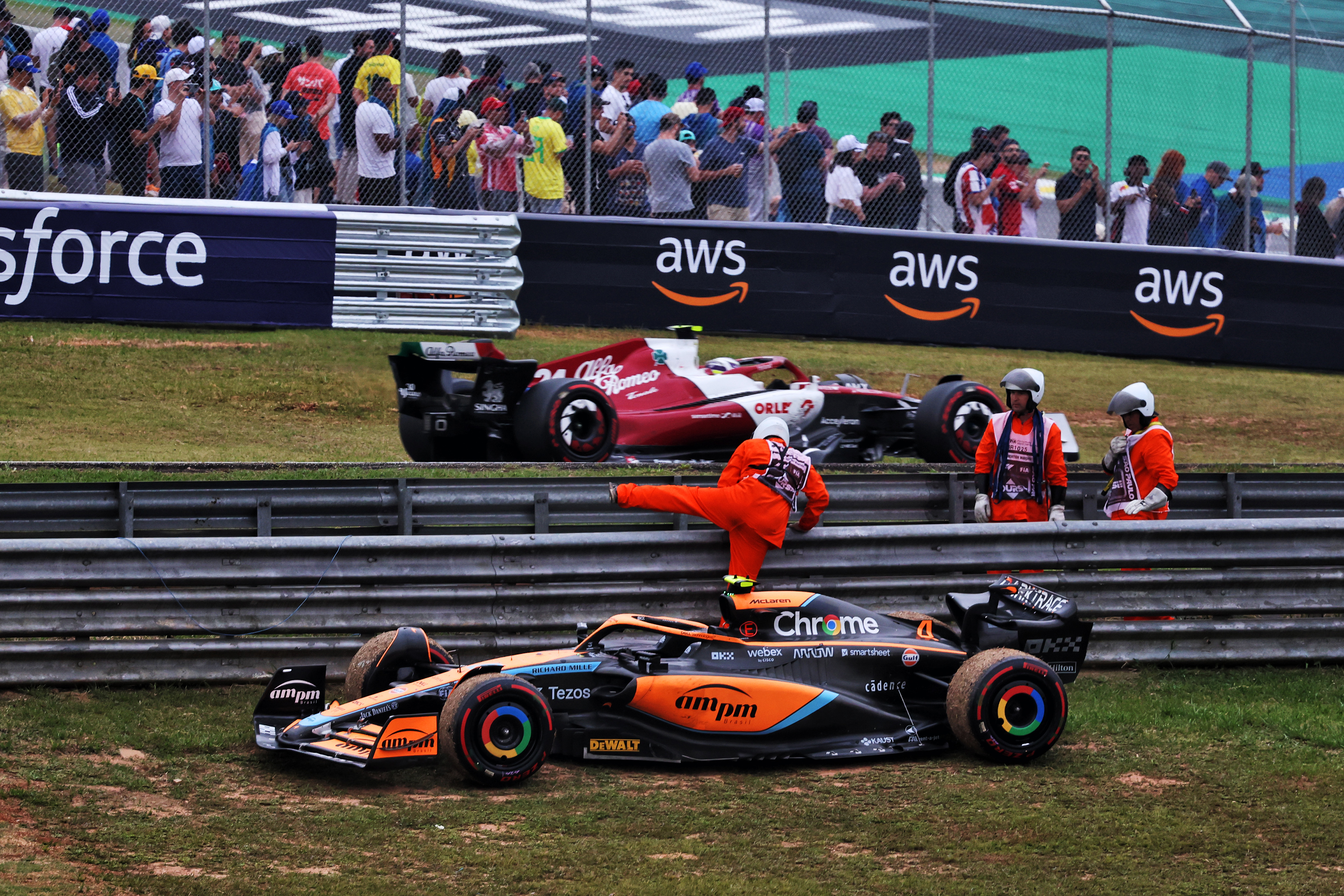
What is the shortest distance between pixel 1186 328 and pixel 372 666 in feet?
46.9

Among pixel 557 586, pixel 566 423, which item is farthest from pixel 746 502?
pixel 566 423

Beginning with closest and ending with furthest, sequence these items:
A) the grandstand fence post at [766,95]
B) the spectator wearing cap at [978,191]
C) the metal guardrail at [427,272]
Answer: the metal guardrail at [427,272]
the grandstand fence post at [766,95]
the spectator wearing cap at [978,191]

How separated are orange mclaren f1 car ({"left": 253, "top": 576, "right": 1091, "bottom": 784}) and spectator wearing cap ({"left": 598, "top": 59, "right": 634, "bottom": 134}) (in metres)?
10.3

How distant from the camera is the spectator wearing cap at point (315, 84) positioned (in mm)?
15172

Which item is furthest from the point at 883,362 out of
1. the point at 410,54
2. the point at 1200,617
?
the point at 1200,617

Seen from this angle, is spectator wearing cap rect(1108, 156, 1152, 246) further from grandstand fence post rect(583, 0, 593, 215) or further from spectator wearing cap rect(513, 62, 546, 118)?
spectator wearing cap rect(513, 62, 546, 118)

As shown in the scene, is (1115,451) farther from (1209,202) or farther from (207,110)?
(1209,202)

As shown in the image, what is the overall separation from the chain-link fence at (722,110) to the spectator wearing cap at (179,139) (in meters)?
0.02

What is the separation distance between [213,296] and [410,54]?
3.19m

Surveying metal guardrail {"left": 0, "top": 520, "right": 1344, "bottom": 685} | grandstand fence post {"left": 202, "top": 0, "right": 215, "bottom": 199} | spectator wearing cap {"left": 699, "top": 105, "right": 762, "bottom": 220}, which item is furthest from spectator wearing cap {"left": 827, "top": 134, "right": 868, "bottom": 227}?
metal guardrail {"left": 0, "top": 520, "right": 1344, "bottom": 685}

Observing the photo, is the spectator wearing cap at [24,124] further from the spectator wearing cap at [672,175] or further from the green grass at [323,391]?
the spectator wearing cap at [672,175]

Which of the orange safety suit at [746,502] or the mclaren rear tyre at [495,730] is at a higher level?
the orange safety suit at [746,502]

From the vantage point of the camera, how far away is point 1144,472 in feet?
29.8

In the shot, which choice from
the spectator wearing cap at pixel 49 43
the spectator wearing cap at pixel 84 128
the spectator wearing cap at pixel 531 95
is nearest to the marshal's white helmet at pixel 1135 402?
the spectator wearing cap at pixel 531 95
